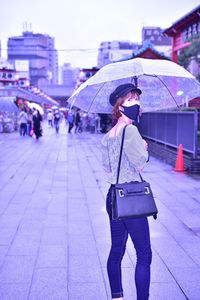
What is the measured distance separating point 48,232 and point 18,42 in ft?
516

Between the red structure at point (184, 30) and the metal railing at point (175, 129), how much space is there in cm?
703

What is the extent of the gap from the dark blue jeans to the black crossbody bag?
0.08 m

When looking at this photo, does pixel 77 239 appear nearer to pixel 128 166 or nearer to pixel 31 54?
pixel 128 166

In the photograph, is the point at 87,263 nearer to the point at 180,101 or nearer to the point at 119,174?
the point at 119,174

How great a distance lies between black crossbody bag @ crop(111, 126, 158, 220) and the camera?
295cm

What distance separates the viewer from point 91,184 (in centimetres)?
945

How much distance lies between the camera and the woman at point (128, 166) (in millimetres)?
2955

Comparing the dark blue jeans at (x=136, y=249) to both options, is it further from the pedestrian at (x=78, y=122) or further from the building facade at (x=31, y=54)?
the building facade at (x=31, y=54)

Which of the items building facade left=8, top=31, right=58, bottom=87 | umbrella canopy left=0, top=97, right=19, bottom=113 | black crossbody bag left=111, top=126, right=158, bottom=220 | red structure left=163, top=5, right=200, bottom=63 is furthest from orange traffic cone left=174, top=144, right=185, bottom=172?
building facade left=8, top=31, right=58, bottom=87

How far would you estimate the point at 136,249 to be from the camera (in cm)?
309

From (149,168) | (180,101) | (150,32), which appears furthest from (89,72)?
(150,32)

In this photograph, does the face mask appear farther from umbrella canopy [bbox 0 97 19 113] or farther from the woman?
umbrella canopy [bbox 0 97 19 113]

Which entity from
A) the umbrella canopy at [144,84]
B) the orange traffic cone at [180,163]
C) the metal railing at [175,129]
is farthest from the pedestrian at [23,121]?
the umbrella canopy at [144,84]

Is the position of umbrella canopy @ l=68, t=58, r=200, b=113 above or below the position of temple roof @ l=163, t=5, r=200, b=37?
below
